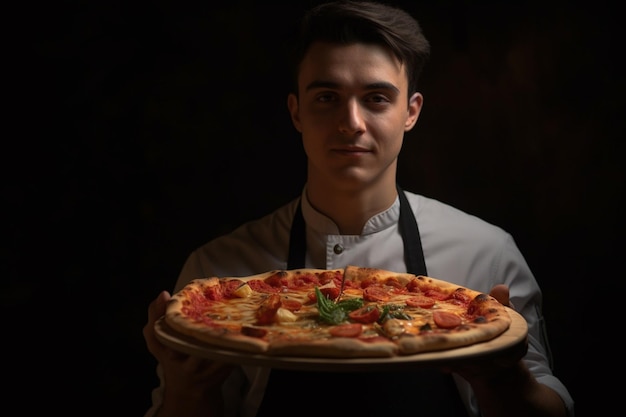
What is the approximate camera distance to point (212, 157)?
3859 mm

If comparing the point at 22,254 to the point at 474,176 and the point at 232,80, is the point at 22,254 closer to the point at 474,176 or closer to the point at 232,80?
the point at 232,80

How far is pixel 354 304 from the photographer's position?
224 cm

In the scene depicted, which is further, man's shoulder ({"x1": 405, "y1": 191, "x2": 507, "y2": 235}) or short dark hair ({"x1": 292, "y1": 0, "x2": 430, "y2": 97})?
man's shoulder ({"x1": 405, "y1": 191, "x2": 507, "y2": 235})

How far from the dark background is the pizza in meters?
1.31

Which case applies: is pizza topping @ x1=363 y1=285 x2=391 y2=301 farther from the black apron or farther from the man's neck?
the man's neck

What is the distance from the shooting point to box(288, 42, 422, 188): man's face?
9.03ft

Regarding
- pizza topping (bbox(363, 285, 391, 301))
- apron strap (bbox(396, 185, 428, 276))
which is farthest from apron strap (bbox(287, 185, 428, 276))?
pizza topping (bbox(363, 285, 391, 301))

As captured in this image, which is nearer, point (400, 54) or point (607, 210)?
point (400, 54)

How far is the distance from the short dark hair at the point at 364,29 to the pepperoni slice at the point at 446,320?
116 cm

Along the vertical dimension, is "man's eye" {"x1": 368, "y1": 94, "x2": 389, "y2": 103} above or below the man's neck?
above

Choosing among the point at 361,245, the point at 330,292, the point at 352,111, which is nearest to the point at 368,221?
the point at 361,245

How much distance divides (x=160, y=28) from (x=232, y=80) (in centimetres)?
46

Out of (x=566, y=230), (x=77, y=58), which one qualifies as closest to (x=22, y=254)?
(x=77, y=58)

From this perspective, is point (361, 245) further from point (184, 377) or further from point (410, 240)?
point (184, 377)
